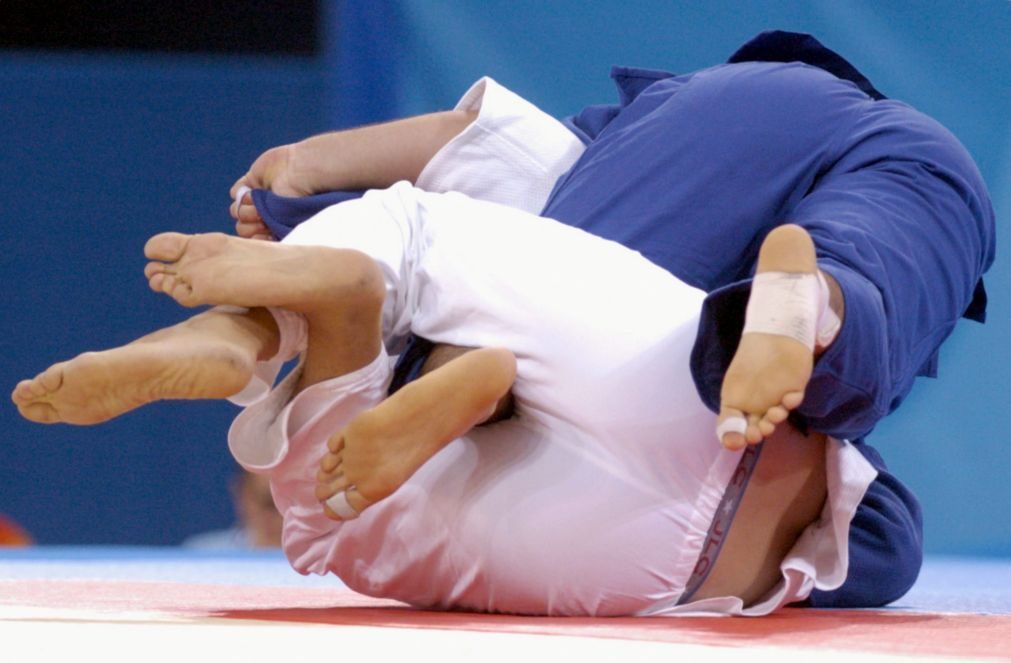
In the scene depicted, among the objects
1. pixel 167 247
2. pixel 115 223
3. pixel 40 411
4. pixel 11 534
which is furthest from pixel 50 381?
pixel 115 223

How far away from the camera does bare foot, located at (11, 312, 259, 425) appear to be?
3.01ft

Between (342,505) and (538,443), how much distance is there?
0.55ft

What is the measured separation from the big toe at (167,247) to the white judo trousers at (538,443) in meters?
0.09

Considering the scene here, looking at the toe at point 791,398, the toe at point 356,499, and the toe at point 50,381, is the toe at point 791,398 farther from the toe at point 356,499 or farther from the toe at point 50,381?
the toe at point 50,381

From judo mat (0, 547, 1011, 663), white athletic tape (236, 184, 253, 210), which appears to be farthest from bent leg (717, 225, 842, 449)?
white athletic tape (236, 184, 253, 210)

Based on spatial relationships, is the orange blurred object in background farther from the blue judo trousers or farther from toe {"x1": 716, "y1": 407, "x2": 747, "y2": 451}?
toe {"x1": 716, "y1": 407, "x2": 747, "y2": 451}

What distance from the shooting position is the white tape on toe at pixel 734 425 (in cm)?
88

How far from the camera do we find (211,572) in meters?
1.95

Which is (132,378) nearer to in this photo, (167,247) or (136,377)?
(136,377)

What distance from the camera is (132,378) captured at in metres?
0.93

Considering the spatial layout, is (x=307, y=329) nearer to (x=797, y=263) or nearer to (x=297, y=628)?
(x=297, y=628)

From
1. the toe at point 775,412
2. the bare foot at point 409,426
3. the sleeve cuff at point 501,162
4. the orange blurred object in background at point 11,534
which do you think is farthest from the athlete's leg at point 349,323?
the orange blurred object in background at point 11,534

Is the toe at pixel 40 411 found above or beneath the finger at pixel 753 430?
beneath

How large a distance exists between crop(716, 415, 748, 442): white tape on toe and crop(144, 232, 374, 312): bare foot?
0.95 ft
